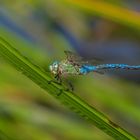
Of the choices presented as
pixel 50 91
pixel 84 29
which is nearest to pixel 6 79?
pixel 84 29

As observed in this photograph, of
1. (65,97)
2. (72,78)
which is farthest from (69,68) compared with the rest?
(65,97)

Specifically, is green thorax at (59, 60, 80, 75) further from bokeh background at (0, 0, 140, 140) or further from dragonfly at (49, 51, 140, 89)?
bokeh background at (0, 0, 140, 140)

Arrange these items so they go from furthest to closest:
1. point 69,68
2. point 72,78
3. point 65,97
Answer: point 72,78 < point 69,68 < point 65,97

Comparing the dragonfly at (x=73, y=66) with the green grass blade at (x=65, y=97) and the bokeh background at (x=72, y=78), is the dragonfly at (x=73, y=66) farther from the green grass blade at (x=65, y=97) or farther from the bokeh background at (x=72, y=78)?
the green grass blade at (x=65, y=97)

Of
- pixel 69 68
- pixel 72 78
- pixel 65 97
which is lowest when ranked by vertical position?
pixel 65 97

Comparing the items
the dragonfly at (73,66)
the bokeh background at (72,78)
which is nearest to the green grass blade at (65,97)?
the dragonfly at (73,66)

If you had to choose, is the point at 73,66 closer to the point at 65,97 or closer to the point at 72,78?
the point at 72,78

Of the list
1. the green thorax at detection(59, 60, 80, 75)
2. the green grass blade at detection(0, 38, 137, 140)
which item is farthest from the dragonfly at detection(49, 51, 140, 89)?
the green grass blade at detection(0, 38, 137, 140)
